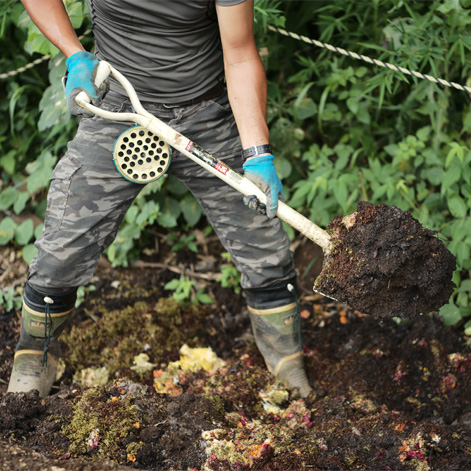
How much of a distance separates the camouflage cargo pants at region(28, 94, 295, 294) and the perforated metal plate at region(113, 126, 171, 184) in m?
0.05

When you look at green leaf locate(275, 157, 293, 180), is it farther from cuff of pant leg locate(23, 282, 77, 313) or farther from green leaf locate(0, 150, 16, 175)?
green leaf locate(0, 150, 16, 175)

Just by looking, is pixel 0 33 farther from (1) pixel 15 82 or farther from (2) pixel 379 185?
(2) pixel 379 185

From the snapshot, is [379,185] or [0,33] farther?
[0,33]

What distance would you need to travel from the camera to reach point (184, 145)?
208 centimetres

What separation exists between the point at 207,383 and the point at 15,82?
2559 mm

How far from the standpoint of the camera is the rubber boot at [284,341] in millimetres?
2568

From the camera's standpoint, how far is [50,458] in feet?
6.30

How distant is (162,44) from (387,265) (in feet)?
4.04

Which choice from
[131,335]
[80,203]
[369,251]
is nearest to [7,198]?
[131,335]

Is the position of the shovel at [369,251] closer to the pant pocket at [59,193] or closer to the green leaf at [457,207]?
the pant pocket at [59,193]

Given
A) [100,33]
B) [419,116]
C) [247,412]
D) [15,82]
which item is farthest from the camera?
[15,82]

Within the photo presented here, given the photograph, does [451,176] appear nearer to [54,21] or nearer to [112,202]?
[112,202]

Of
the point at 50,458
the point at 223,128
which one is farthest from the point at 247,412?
the point at 223,128

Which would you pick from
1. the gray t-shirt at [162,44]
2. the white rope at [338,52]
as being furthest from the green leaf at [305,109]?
the gray t-shirt at [162,44]
